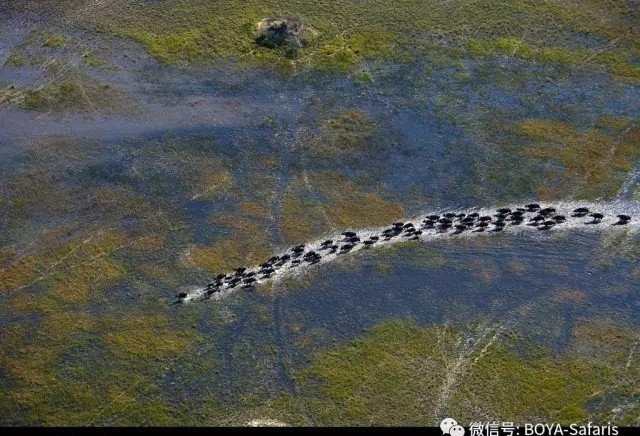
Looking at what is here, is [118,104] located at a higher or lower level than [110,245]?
higher

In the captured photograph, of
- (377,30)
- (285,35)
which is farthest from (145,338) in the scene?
(377,30)

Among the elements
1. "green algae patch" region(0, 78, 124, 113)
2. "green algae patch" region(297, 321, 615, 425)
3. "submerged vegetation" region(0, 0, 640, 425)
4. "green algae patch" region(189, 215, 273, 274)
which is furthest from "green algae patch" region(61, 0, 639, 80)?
"green algae patch" region(297, 321, 615, 425)

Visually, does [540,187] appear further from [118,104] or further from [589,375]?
[118,104]

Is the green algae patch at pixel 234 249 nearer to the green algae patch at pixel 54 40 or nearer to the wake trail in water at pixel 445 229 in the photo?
the wake trail in water at pixel 445 229

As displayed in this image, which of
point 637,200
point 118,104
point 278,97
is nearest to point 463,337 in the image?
point 637,200

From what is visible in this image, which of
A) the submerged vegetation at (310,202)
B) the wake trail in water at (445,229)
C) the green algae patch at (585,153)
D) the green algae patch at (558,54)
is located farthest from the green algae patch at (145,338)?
the green algae patch at (558,54)

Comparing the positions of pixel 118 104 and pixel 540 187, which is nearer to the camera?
pixel 540 187

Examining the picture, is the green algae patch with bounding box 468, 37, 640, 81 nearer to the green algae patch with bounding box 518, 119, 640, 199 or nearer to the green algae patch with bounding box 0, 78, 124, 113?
the green algae patch with bounding box 518, 119, 640, 199
